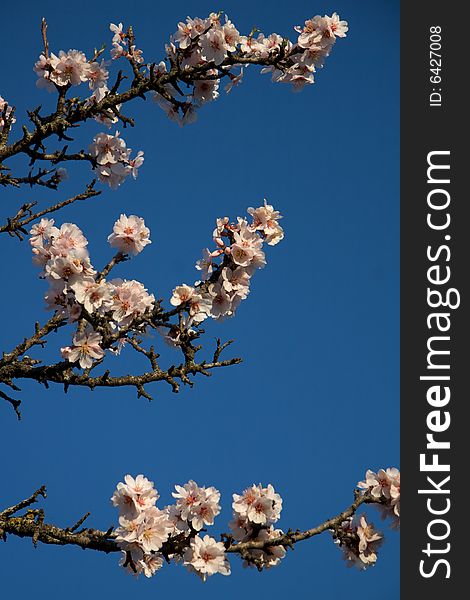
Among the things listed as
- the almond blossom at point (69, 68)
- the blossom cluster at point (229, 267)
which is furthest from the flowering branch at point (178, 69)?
the blossom cluster at point (229, 267)

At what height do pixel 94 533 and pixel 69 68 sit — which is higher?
pixel 69 68

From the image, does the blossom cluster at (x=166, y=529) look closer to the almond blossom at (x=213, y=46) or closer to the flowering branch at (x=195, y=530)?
the flowering branch at (x=195, y=530)

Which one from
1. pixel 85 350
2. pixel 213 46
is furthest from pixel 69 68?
pixel 85 350

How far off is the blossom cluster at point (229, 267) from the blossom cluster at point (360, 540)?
5.60ft

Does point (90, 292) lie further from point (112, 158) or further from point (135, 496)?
point (112, 158)

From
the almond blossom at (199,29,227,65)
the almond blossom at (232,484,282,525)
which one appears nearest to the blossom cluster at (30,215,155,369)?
the almond blossom at (232,484,282,525)

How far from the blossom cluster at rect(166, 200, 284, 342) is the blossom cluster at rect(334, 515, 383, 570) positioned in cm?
A: 171

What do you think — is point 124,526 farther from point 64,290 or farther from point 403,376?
point 403,376

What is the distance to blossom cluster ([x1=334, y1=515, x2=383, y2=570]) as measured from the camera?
6145 millimetres

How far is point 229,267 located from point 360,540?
2.08m

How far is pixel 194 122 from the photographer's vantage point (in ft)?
24.8

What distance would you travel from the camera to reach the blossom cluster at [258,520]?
5871 mm

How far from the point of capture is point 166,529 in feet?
18.3

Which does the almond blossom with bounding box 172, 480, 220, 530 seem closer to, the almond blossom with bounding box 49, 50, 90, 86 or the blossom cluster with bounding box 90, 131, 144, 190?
the blossom cluster with bounding box 90, 131, 144, 190
